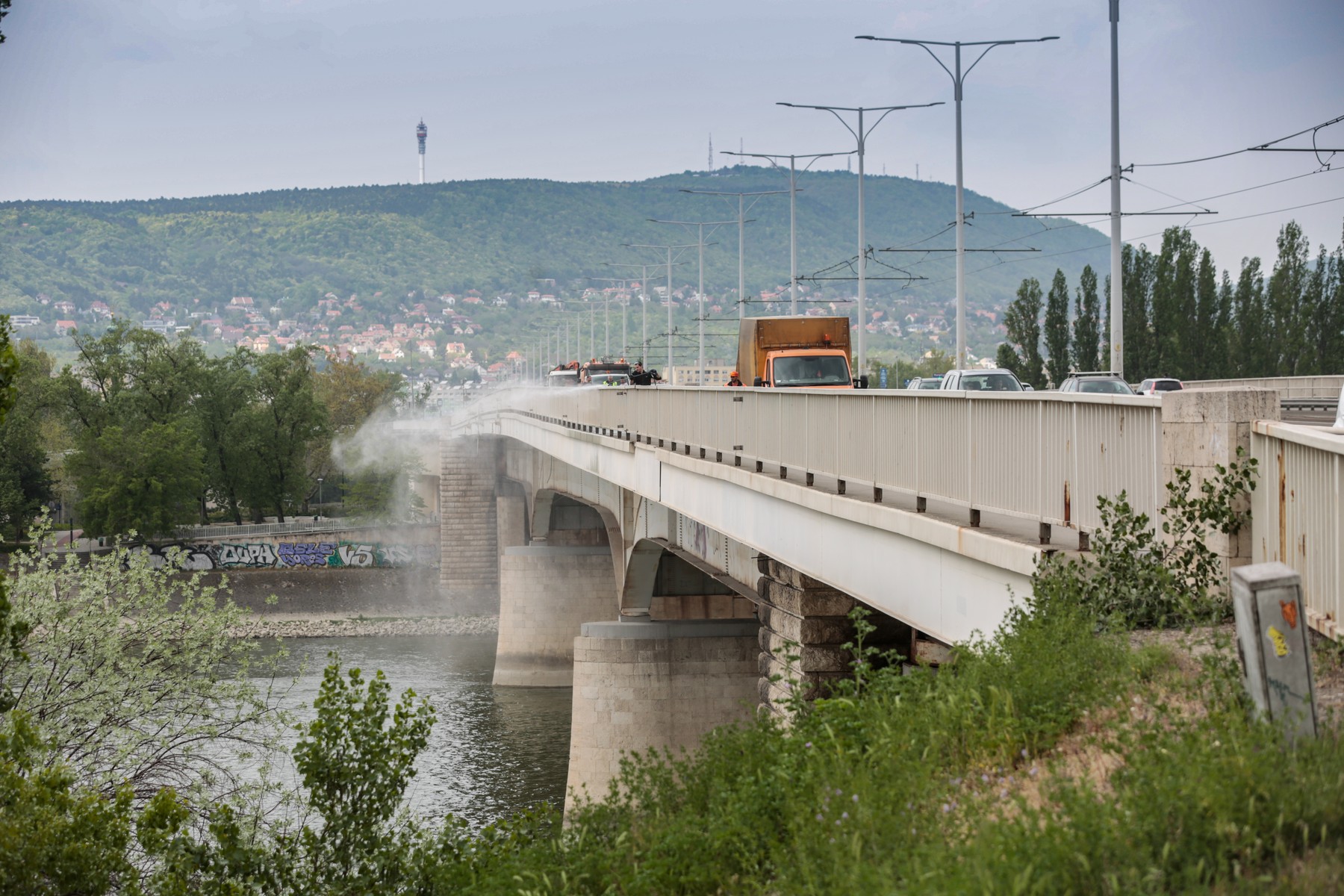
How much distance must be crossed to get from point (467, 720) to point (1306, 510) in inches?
1485

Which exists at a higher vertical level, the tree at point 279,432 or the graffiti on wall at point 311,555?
the tree at point 279,432

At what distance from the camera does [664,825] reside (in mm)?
9812

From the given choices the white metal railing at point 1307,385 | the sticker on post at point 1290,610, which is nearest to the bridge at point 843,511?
the sticker on post at point 1290,610

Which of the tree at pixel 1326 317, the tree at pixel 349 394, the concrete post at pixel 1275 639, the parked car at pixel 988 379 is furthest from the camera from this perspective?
the tree at pixel 349 394

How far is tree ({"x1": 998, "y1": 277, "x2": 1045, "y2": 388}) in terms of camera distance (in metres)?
64.0

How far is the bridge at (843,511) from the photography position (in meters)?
7.68

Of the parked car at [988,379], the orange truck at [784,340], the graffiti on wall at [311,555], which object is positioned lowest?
the graffiti on wall at [311,555]

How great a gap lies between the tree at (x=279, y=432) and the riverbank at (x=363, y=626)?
942 inches

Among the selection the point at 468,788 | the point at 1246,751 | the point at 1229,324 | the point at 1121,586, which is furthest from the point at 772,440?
the point at 1229,324

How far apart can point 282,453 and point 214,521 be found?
9.29 meters

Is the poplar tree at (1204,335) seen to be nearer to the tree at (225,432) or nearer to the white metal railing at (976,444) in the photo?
the white metal railing at (976,444)

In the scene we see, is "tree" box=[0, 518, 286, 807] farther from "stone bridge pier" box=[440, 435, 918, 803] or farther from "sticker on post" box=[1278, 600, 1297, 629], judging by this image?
"sticker on post" box=[1278, 600, 1297, 629]

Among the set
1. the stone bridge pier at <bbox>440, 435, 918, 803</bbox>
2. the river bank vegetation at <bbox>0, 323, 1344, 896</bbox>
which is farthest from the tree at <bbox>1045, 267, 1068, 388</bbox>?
the river bank vegetation at <bbox>0, 323, 1344, 896</bbox>

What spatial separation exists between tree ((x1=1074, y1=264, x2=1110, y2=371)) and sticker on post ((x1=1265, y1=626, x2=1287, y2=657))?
182ft
